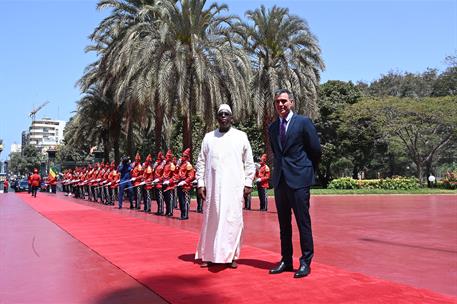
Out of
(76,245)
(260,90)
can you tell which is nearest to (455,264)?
(76,245)

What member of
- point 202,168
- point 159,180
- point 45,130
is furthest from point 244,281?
point 45,130

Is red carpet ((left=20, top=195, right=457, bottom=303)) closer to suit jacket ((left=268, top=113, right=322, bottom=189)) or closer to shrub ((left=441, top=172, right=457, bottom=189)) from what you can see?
suit jacket ((left=268, top=113, right=322, bottom=189))

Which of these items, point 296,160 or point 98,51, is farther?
point 98,51

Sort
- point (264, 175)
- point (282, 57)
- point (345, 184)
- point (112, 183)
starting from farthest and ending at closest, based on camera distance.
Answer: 1. point (345, 184)
2. point (282, 57)
3. point (112, 183)
4. point (264, 175)

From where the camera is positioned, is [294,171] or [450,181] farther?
[450,181]

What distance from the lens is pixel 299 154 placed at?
17.3 feet

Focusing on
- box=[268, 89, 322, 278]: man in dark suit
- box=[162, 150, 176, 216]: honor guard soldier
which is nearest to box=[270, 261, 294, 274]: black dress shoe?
box=[268, 89, 322, 278]: man in dark suit

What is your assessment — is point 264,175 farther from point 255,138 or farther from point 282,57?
point 255,138

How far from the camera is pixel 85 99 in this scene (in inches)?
1137

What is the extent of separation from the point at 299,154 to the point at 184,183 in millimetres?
8041

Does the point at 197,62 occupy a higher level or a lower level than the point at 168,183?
higher

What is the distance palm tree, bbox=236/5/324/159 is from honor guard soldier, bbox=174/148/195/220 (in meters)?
12.4

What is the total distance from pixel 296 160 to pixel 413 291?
5.64ft

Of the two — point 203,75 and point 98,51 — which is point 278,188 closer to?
point 203,75
